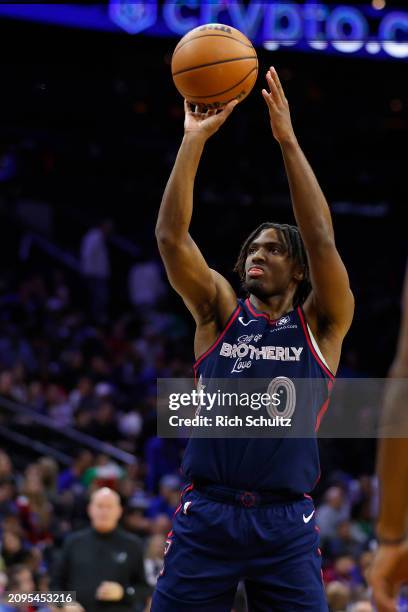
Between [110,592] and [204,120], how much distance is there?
3055mm

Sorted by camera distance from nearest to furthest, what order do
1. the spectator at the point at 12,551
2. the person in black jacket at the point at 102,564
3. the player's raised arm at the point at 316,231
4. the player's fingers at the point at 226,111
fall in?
the player's raised arm at the point at 316,231
the player's fingers at the point at 226,111
the person in black jacket at the point at 102,564
the spectator at the point at 12,551

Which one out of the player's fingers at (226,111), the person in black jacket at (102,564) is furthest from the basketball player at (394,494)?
the person in black jacket at (102,564)

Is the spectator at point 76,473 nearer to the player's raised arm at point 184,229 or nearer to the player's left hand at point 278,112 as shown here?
the player's raised arm at point 184,229

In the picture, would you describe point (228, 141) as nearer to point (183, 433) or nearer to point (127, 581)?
point (183, 433)

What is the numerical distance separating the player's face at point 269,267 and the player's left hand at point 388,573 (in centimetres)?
172

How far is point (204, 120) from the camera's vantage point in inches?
158

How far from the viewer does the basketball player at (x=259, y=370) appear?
367cm

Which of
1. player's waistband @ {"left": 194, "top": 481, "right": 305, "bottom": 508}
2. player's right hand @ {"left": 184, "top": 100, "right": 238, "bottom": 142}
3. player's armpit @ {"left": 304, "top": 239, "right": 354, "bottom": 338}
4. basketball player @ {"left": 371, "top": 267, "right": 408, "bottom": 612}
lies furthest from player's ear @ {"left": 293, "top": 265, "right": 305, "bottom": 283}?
basketball player @ {"left": 371, "top": 267, "right": 408, "bottom": 612}

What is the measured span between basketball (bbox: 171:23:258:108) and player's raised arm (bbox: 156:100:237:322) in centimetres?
30

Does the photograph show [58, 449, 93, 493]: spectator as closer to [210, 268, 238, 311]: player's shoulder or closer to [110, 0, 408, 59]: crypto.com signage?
[110, 0, 408, 59]: crypto.com signage

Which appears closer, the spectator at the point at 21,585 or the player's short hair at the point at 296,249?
the player's short hair at the point at 296,249

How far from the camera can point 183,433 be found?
1187 centimetres

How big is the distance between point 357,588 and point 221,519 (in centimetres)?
488

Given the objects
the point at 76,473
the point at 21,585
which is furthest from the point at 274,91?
the point at 76,473
